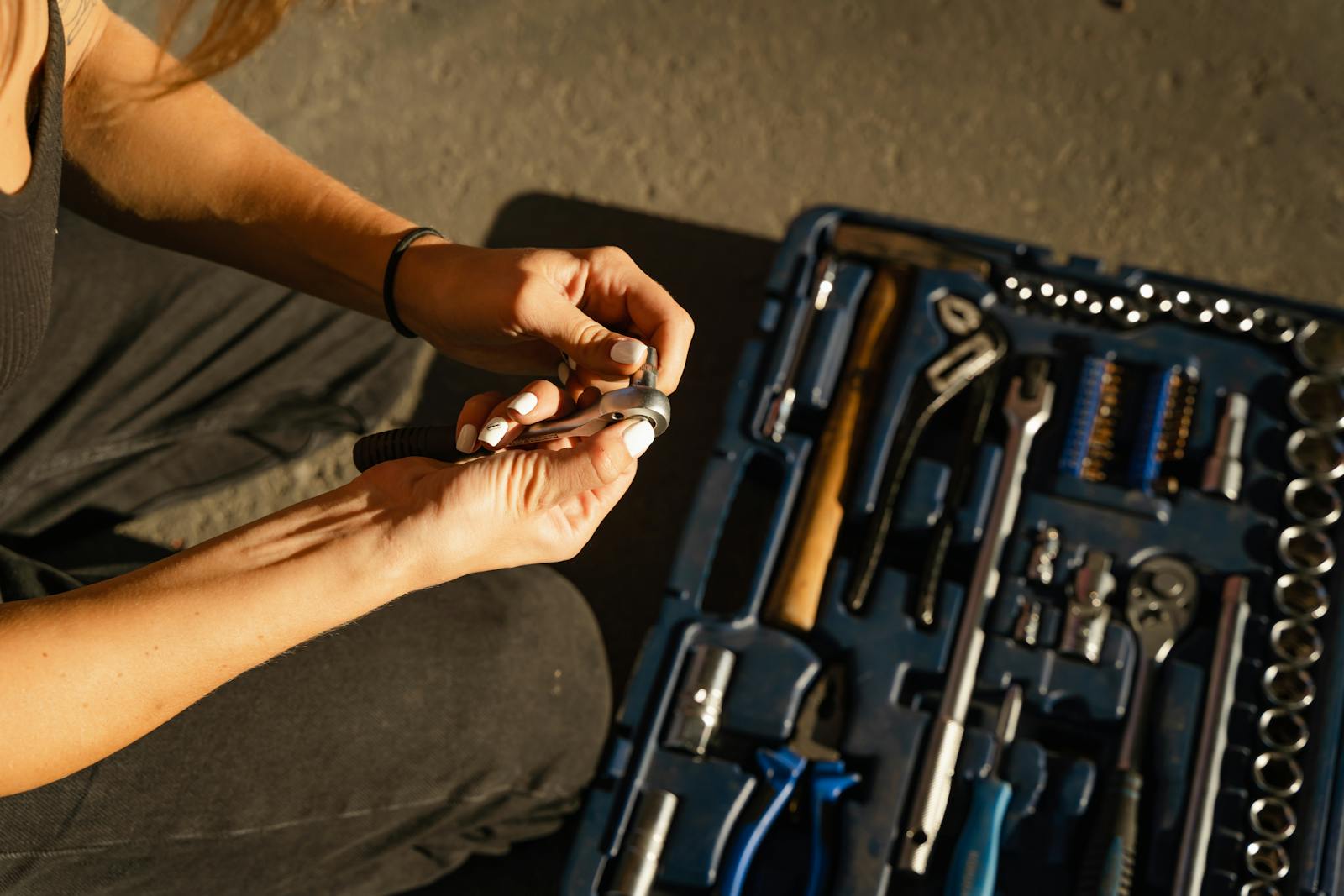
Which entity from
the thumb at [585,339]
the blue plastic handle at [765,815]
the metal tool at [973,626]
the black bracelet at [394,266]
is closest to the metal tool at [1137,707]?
the metal tool at [973,626]

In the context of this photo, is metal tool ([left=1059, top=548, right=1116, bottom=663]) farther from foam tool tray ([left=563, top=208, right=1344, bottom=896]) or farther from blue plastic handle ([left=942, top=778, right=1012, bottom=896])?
blue plastic handle ([left=942, top=778, right=1012, bottom=896])

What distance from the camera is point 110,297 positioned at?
0.76 m

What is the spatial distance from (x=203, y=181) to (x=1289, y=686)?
2.80 ft

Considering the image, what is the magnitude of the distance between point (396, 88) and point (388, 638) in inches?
30.6

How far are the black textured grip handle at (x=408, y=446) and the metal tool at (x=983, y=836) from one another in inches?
18.1

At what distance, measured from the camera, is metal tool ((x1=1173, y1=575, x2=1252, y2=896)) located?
0.76 metres

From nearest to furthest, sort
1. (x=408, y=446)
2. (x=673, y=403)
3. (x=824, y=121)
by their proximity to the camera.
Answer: (x=408, y=446) → (x=673, y=403) → (x=824, y=121)

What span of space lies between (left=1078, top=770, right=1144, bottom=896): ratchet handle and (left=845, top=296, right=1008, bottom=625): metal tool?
8.9 inches

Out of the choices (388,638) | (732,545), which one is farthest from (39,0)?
(732,545)

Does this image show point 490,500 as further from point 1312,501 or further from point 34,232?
point 1312,501

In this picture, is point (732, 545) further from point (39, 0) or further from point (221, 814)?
point (39, 0)

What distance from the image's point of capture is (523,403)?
59 centimetres

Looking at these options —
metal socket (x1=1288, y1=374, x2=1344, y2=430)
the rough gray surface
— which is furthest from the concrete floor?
metal socket (x1=1288, y1=374, x2=1344, y2=430)

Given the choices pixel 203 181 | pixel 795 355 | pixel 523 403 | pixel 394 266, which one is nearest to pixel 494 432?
pixel 523 403
